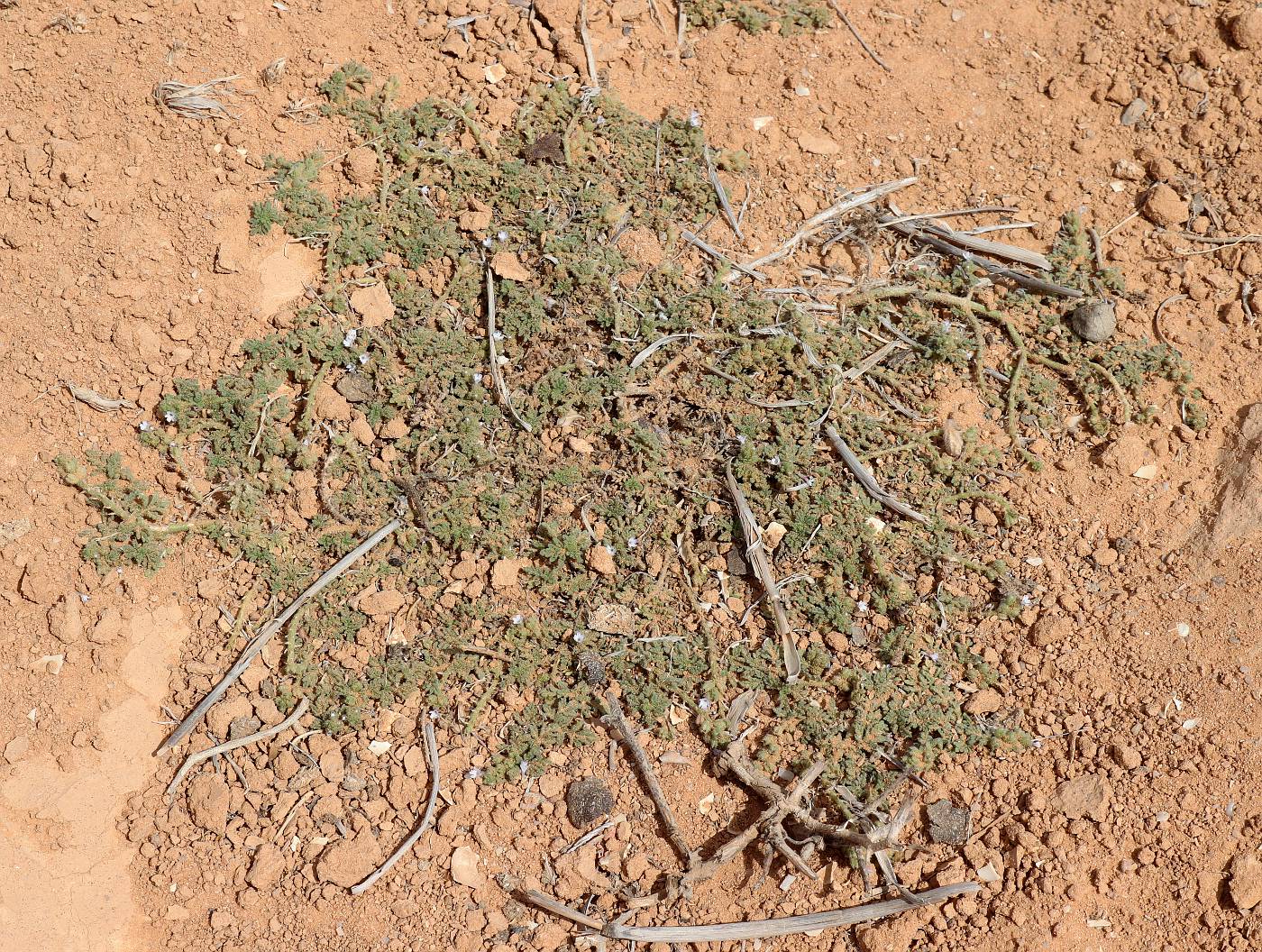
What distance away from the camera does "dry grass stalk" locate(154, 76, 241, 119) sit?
3.70 metres

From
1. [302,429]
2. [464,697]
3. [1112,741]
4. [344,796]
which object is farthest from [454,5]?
[1112,741]

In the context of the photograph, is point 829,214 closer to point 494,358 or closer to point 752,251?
point 752,251

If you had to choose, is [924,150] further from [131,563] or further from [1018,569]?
[131,563]

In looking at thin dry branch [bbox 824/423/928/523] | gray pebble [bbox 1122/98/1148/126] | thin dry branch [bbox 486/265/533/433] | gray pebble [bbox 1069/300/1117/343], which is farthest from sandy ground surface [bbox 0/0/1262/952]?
thin dry branch [bbox 486/265/533/433]

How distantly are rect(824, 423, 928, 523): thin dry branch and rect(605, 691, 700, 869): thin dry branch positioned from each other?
1097 mm

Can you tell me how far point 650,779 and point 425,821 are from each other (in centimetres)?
71

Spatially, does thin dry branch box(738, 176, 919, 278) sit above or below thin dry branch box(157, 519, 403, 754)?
above

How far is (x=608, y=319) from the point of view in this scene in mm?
3547

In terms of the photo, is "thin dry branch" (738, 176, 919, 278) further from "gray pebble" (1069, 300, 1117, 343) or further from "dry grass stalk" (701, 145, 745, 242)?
"gray pebble" (1069, 300, 1117, 343)

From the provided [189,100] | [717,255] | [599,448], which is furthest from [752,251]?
[189,100]

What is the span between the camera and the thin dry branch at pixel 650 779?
309 centimetres

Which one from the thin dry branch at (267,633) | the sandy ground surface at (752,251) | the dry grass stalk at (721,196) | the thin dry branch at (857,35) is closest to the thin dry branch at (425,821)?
the sandy ground surface at (752,251)

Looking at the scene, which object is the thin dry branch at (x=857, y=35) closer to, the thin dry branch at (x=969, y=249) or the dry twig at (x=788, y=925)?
the thin dry branch at (x=969, y=249)

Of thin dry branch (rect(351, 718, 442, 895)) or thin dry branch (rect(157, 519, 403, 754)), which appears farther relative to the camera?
thin dry branch (rect(157, 519, 403, 754))
